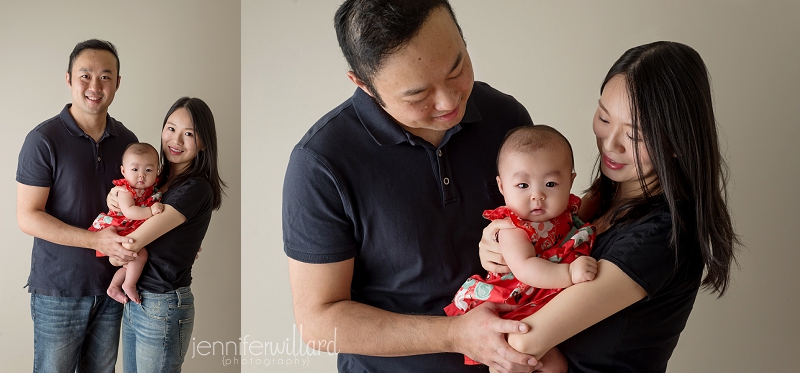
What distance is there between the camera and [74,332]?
313 centimetres

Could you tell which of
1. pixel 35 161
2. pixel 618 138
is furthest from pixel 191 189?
pixel 618 138

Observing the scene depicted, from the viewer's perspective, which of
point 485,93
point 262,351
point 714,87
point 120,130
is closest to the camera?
point 485,93

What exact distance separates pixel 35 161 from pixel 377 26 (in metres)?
2.40

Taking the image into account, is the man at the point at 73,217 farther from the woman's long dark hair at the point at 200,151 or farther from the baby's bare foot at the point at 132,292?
the woman's long dark hair at the point at 200,151

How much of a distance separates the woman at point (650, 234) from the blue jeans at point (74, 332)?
2509 millimetres

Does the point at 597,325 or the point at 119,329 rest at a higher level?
the point at 597,325

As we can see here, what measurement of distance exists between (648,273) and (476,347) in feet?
1.38

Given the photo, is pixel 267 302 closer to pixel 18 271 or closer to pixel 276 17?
pixel 18 271

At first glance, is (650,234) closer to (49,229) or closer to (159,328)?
(159,328)

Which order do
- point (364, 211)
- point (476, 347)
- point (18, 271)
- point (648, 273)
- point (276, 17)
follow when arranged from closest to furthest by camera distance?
point (648, 273) < point (476, 347) < point (364, 211) < point (18, 271) < point (276, 17)

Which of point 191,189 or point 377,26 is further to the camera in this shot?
point 191,189

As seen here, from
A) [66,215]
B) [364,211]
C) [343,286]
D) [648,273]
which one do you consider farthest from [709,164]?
[66,215]

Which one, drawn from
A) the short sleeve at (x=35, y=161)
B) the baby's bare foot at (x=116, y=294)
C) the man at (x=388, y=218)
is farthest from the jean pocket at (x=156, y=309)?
the man at (x=388, y=218)

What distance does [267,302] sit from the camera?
3.69 metres
